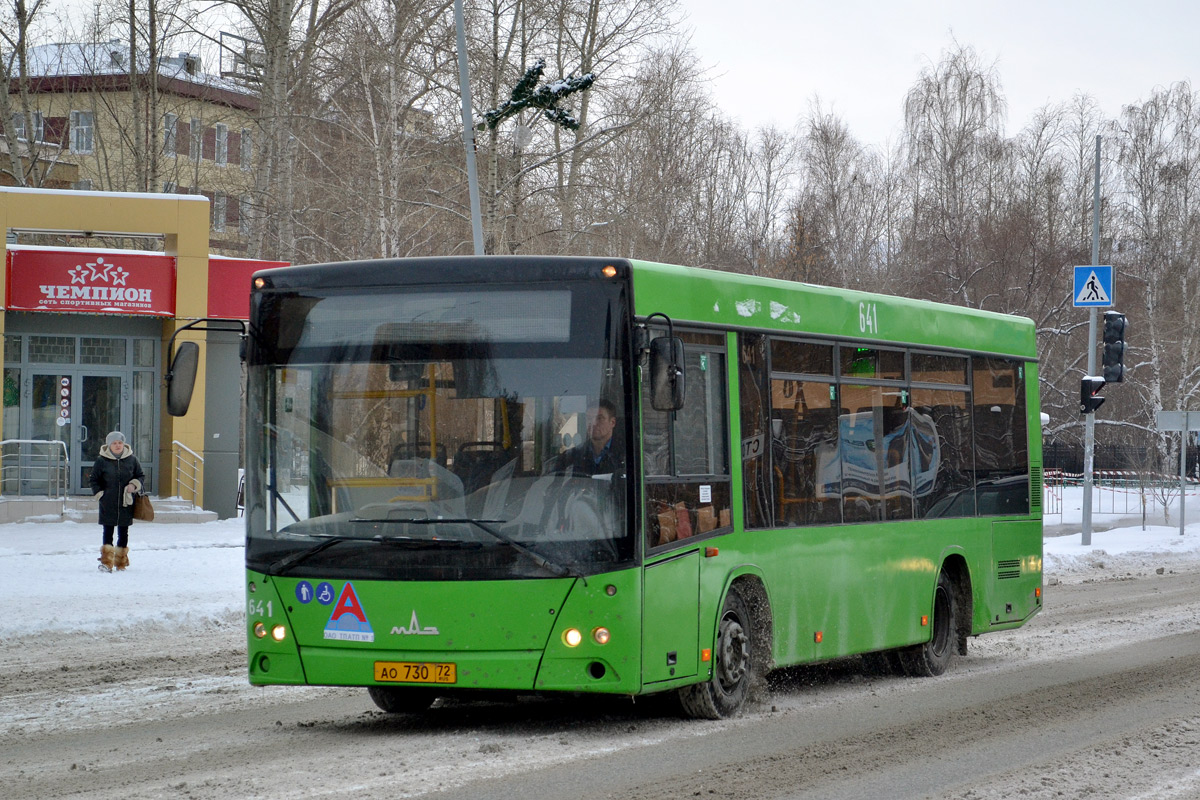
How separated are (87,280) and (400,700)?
20297mm

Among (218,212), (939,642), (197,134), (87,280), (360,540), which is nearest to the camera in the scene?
(360,540)

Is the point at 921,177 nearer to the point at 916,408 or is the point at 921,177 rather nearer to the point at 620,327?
the point at 916,408

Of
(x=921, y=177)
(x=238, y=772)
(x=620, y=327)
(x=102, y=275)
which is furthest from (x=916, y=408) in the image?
(x=921, y=177)

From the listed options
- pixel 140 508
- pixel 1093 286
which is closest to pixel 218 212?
pixel 1093 286

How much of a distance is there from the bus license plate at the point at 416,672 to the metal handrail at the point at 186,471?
21.5 metres

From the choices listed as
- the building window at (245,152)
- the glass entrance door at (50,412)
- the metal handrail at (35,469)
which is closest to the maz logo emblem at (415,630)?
the metal handrail at (35,469)

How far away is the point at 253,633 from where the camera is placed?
8.91 m

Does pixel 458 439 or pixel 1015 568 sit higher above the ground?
pixel 458 439

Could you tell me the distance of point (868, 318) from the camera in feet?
37.8

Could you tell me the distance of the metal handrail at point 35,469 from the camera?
91.9 ft

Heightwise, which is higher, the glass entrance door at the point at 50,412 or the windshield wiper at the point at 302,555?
the glass entrance door at the point at 50,412

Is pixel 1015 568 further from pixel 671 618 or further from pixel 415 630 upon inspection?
pixel 415 630

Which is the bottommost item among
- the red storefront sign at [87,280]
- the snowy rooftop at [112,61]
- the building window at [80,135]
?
the red storefront sign at [87,280]

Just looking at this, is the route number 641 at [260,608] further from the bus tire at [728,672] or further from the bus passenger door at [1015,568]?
the bus passenger door at [1015,568]
